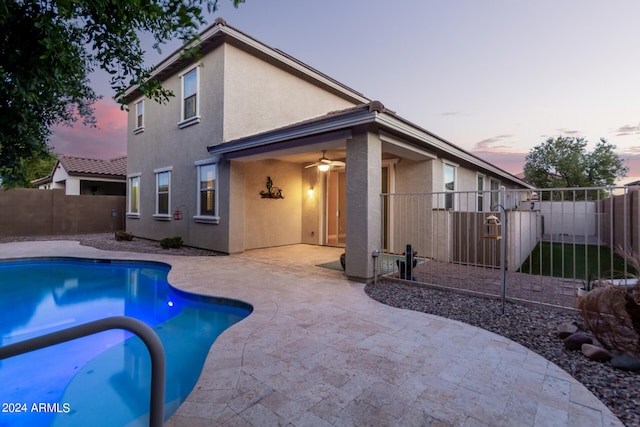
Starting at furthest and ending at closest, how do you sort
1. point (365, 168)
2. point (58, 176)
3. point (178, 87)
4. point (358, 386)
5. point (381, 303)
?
point (58, 176) → point (178, 87) → point (365, 168) → point (381, 303) → point (358, 386)

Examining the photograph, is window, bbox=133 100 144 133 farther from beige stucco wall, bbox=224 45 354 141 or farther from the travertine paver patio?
the travertine paver patio

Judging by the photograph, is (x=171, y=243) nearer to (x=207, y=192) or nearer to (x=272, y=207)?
(x=207, y=192)

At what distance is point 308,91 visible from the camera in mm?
12195

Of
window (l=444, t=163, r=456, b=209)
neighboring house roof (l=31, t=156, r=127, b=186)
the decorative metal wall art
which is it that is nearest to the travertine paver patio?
window (l=444, t=163, r=456, b=209)

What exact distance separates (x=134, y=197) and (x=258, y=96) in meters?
8.75

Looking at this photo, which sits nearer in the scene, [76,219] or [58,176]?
[76,219]

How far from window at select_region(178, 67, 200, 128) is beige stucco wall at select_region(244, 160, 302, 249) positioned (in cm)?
275

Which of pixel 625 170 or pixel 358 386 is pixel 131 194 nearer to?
pixel 358 386

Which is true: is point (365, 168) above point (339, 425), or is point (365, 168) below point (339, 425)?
above

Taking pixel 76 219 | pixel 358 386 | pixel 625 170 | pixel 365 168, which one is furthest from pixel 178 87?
pixel 625 170

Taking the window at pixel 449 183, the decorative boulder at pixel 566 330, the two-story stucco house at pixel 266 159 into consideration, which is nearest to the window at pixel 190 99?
the two-story stucco house at pixel 266 159

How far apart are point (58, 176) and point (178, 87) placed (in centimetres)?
1576

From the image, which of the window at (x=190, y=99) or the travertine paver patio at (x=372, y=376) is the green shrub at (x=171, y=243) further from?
the travertine paver patio at (x=372, y=376)

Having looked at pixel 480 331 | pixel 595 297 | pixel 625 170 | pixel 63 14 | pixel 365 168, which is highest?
pixel 625 170
